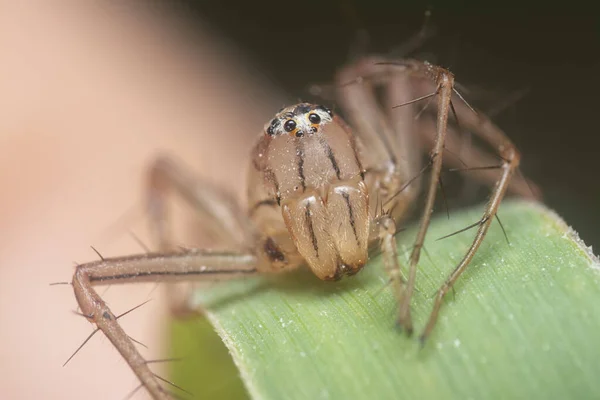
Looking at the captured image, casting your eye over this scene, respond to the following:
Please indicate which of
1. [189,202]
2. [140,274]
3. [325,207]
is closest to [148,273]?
[140,274]

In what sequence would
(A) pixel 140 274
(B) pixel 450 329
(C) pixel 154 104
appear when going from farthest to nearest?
(C) pixel 154 104, (A) pixel 140 274, (B) pixel 450 329

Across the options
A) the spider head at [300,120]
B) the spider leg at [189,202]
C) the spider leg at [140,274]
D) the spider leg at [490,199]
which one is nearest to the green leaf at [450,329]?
the spider leg at [490,199]

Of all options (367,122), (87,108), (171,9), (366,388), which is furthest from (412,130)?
(171,9)

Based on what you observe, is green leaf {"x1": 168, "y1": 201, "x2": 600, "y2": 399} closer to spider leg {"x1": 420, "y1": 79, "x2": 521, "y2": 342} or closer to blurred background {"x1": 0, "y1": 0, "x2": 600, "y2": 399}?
spider leg {"x1": 420, "y1": 79, "x2": 521, "y2": 342}

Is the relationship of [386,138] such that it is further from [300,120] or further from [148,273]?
[148,273]

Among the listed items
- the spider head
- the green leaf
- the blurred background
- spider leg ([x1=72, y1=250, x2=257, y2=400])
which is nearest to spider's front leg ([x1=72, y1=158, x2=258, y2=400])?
spider leg ([x1=72, y1=250, x2=257, y2=400])

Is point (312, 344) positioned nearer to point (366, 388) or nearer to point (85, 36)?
point (366, 388)
